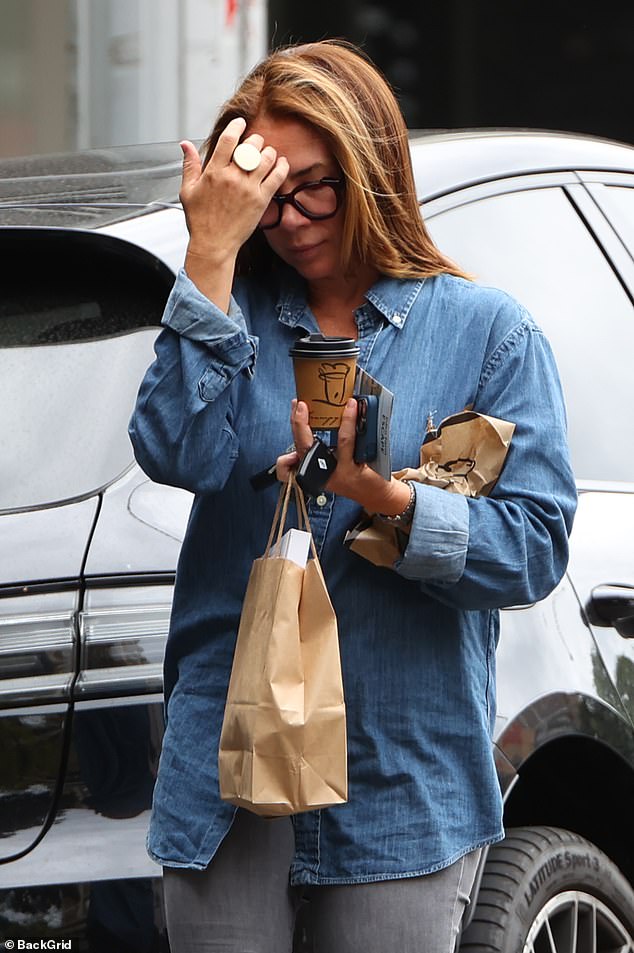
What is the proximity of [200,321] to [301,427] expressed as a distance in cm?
20

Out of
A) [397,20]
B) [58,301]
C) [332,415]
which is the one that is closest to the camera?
[332,415]

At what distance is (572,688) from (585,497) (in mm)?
372

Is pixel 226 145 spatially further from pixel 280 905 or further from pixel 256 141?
pixel 280 905

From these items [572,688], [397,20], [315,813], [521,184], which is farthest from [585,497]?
[397,20]

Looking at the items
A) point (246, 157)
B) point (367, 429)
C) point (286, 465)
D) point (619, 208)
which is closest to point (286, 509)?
point (286, 465)

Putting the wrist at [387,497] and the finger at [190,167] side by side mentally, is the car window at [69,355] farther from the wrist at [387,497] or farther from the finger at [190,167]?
the wrist at [387,497]

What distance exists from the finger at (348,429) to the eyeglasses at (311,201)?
32 centimetres

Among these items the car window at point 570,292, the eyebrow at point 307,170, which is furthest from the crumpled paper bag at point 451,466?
the car window at point 570,292

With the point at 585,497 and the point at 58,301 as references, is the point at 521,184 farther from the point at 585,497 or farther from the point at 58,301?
the point at 58,301

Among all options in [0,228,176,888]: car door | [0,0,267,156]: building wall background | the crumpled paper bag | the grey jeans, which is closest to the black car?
[0,228,176,888]: car door

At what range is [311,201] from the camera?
6.71ft

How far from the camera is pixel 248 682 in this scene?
73.5 inches

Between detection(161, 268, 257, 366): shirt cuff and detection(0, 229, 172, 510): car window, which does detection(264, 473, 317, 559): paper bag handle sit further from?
detection(0, 229, 172, 510): car window

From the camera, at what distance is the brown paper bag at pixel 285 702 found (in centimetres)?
184
